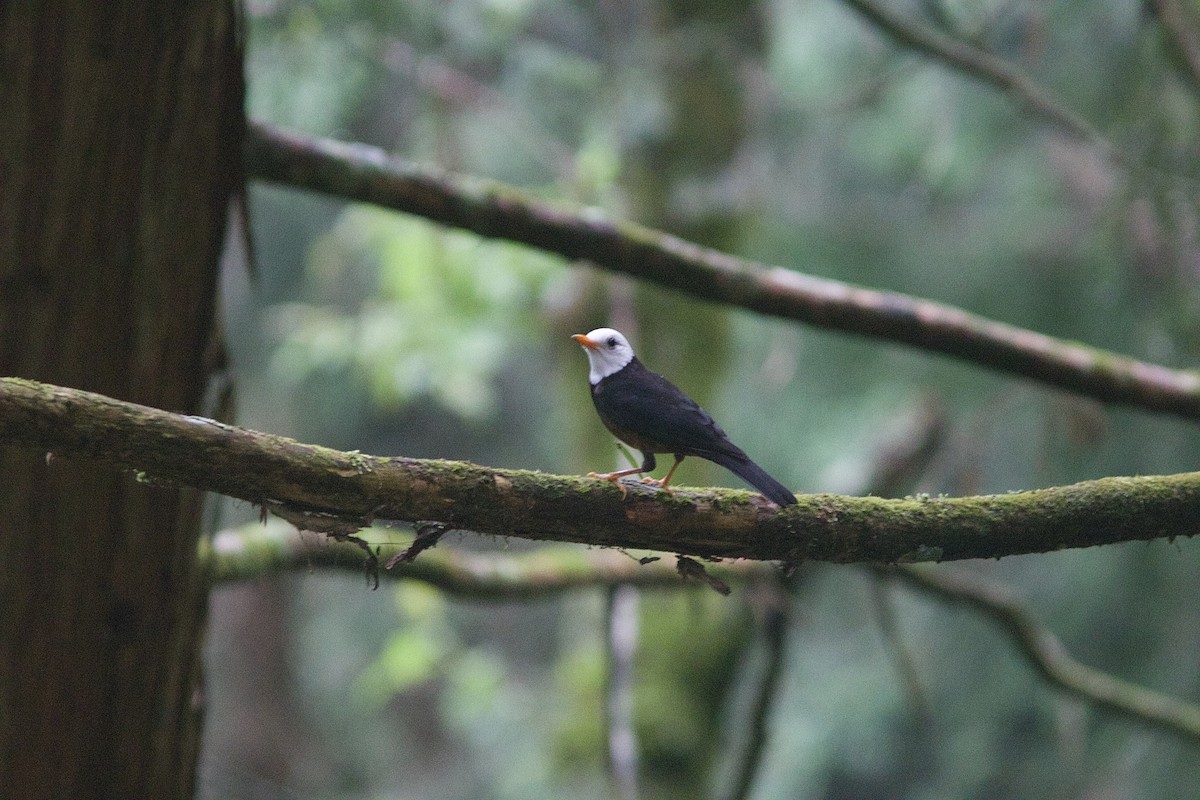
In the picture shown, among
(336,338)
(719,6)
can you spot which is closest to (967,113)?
(719,6)

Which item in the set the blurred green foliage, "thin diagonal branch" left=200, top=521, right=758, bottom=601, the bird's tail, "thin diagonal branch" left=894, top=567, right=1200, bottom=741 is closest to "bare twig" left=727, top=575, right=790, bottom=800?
"thin diagonal branch" left=200, top=521, right=758, bottom=601

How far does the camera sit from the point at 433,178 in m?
3.09

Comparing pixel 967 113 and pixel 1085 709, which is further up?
pixel 967 113

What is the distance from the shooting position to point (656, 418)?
2414mm

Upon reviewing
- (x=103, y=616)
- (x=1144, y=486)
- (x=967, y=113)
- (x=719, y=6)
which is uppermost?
(x=719, y=6)

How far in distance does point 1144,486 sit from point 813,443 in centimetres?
677

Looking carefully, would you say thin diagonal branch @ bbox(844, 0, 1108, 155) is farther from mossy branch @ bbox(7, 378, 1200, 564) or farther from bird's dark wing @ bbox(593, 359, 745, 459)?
mossy branch @ bbox(7, 378, 1200, 564)

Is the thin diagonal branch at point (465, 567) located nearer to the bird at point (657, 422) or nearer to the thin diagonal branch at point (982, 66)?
the bird at point (657, 422)

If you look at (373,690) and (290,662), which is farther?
(290,662)

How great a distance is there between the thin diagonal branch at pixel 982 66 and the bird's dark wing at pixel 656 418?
1.87 meters

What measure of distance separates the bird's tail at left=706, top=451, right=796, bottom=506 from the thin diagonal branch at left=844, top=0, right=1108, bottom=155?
2.07 meters

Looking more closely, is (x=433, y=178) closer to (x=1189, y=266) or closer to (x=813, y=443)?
(x=1189, y=266)

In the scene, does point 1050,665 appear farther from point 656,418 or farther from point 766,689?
point 656,418

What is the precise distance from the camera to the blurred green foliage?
485cm
